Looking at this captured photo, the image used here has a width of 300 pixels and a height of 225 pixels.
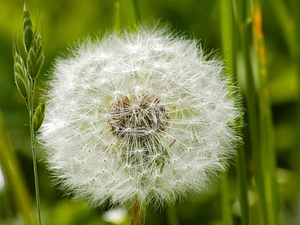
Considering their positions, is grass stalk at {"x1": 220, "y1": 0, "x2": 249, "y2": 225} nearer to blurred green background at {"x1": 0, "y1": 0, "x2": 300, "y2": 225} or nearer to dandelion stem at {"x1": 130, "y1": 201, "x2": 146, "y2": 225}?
dandelion stem at {"x1": 130, "y1": 201, "x2": 146, "y2": 225}

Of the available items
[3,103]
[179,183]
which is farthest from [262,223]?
[3,103]

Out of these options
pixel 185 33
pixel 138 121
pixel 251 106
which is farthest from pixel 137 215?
pixel 185 33

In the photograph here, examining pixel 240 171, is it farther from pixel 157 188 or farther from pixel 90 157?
pixel 90 157

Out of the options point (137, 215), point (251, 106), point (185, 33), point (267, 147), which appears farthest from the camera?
point (185, 33)

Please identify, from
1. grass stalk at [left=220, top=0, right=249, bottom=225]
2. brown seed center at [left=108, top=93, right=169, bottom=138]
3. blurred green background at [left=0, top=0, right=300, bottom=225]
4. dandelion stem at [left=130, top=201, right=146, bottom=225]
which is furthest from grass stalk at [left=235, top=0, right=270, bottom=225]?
blurred green background at [left=0, top=0, right=300, bottom=225]

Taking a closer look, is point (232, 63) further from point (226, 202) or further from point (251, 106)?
point (226, 202)
